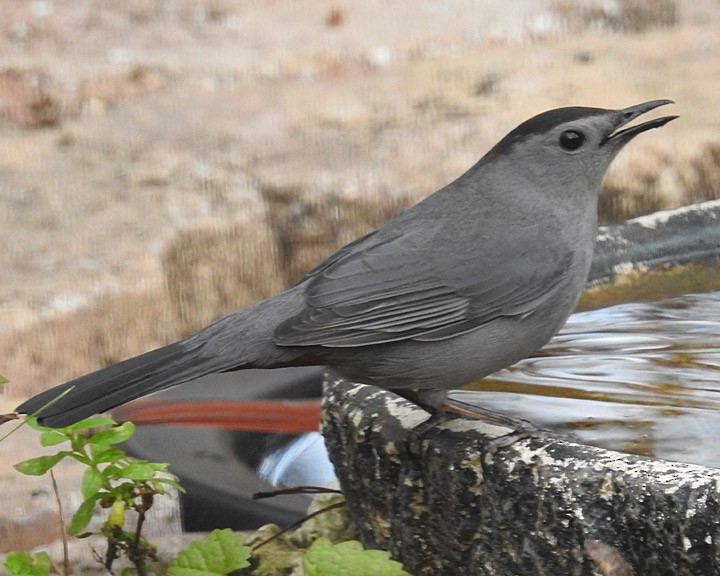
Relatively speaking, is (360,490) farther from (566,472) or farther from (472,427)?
(566,472)

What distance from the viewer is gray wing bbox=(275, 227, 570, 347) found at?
2381mm

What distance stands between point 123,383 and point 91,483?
192 millimetres

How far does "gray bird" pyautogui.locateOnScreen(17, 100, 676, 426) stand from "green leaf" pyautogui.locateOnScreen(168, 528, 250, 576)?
307mm

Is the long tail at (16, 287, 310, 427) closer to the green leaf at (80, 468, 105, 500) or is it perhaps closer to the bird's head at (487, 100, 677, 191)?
the green leaf at (80, 468, 105, 500)

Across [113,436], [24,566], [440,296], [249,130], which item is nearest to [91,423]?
[113,436]

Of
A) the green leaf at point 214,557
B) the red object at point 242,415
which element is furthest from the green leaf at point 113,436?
the red object at point 242,415

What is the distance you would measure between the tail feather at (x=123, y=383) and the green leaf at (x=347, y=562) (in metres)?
0.38

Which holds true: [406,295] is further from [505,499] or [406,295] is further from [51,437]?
[51,437]

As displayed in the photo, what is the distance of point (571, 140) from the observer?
2572mm

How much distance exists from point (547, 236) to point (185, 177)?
3055 millimetres

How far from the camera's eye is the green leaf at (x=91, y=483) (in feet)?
7.79

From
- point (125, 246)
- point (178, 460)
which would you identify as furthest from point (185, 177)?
point (178, 460)

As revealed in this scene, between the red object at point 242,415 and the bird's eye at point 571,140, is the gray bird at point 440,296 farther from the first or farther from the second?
the red object at point 242,415

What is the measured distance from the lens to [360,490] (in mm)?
2391
